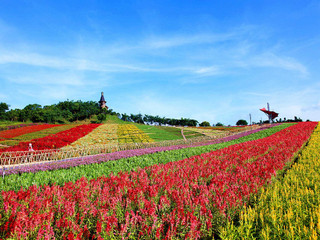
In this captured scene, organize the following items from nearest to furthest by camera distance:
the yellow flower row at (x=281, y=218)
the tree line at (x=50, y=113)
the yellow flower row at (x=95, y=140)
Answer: the yellow flower row at (x=281, y=218) → the yellow flower row at (x=95, y=140) → the tree line at (x=50, y=113)

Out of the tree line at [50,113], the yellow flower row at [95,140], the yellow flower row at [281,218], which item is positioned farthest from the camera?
the tree line at [50,113]

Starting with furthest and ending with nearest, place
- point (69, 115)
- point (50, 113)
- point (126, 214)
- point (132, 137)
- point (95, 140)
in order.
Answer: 1. point (69, 115)
2. point (50, 113)
3. point (132, 137)
4. point (95, 140)
5. point (126, 214)

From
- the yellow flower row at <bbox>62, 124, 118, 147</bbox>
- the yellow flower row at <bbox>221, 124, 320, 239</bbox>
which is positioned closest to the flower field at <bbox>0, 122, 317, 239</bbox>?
the yellow flower row at <bbox>221, 124, 320, 239</bbox>

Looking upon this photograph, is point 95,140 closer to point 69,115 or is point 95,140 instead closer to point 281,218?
point 281,218

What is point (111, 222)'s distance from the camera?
8.51 feet

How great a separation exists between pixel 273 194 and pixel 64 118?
71407 mm

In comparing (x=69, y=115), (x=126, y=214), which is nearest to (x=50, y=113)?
(x=69, y=115)

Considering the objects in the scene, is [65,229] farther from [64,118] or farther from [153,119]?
[153,119]

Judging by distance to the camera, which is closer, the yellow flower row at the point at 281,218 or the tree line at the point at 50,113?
the yellow flower row at the point at 281,218

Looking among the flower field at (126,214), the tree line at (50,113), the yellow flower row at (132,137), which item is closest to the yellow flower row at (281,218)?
the flower field at (126,214)

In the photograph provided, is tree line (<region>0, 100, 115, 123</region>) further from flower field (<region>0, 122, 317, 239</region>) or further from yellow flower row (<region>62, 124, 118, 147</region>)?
flower field (<region>0, 122, 317, 239</region>)

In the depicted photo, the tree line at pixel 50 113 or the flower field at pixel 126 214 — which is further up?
the tree line at pixel 50 113

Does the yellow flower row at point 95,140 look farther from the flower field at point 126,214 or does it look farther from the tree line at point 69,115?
the tree line at point 69,115

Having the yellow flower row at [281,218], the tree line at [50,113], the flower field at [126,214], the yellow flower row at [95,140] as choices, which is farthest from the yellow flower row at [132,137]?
the tree line at [50,113]
